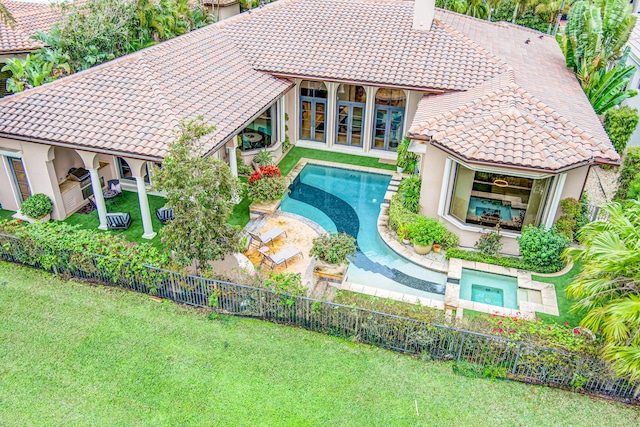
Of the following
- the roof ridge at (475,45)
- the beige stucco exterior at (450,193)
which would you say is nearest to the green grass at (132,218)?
the beige stucco exterior at (450,193)

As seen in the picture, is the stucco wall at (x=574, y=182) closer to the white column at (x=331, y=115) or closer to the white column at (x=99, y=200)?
the white column at (x=331, y=115)

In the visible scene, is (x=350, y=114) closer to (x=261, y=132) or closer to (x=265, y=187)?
(x=261, y=132)

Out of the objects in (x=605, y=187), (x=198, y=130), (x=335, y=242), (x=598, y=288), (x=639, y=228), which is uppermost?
(x=198, y=130)

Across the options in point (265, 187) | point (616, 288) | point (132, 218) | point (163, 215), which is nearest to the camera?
point (616, 288)

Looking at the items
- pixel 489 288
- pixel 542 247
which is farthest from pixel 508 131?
pixel 489 288

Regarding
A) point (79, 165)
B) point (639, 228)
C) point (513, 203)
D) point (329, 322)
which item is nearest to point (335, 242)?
point (329, 322)

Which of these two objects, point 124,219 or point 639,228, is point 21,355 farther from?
point 639,228

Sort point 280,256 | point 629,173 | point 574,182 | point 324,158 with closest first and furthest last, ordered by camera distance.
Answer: point 280,256 → point 574,182 → point 629,173 → point 324,158

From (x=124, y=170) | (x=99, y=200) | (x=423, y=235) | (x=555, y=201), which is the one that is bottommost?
(x=423, y=235)
